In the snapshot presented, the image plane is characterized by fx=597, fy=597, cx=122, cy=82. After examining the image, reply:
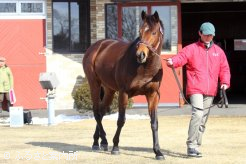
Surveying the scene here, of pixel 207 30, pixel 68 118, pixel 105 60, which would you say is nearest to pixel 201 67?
pixel 207 30

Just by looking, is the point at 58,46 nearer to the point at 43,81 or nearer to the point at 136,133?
the point at 43,81

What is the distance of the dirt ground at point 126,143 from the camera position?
30.4 feet

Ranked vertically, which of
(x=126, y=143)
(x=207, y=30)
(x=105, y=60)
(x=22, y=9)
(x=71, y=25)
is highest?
(x=22, y=9)

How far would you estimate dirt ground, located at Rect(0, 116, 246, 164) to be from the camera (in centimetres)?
926

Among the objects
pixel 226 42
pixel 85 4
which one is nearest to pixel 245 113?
pixel 85 4

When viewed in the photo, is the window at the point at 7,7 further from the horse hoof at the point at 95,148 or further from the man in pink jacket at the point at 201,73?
the man in pink jacket at the point at 201,73

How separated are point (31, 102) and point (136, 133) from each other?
320 inches

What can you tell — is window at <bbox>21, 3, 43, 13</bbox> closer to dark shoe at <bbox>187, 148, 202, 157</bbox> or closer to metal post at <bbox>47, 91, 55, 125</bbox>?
metal post at <bbox>47, 91, 55, 125</bbox>

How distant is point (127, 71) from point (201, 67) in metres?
1.15

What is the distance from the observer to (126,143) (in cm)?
1119

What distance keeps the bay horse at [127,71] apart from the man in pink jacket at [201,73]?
0.43 m

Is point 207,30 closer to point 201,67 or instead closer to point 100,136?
point 201,67

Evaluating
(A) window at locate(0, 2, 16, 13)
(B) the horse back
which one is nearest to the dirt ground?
(B) the horse back

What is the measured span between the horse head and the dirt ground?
5.35 ft
